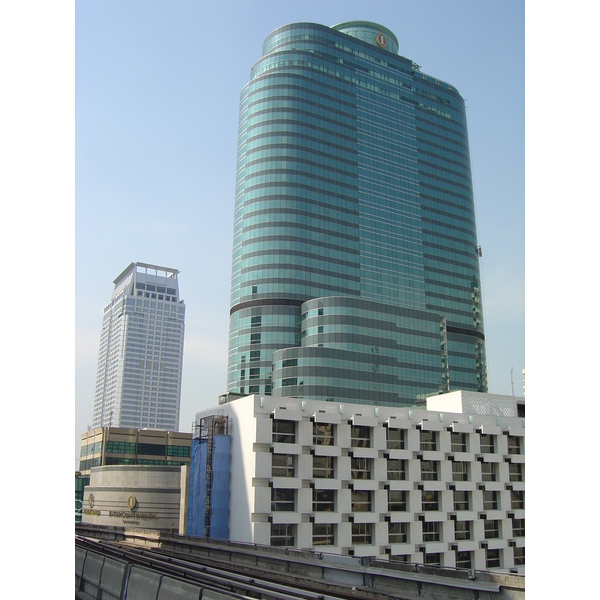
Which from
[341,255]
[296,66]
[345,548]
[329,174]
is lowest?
[345,548]

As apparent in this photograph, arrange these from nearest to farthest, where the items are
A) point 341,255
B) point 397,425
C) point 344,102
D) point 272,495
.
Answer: point 272,495
point 397,425
point 341,255
point 344,102

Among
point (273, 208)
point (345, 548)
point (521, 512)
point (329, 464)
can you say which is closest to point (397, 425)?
point (329, 464)

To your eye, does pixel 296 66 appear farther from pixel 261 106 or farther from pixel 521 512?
pixel 521 512

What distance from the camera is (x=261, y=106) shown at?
150m

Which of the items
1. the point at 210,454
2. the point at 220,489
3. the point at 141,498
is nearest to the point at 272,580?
the point at 220,489

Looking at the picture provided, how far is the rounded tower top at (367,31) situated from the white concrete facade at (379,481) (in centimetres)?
14764

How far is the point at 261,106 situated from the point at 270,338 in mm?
60182

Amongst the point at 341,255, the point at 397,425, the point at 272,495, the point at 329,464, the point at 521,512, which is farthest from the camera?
the point at 341,255

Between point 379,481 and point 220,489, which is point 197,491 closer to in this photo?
point 220,489

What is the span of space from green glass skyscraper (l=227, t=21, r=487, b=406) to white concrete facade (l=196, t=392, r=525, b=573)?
206ft

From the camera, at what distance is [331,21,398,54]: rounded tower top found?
7111 inches

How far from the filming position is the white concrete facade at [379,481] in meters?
48.1

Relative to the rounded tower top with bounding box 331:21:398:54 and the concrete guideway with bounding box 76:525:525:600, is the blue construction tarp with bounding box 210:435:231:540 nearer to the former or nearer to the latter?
the concrete guideway with bounding box 76:525:525:600

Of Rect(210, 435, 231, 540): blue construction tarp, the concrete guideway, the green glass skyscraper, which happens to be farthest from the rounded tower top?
the concrete guideway
